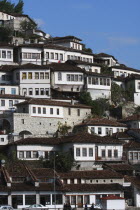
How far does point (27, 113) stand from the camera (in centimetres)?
8944

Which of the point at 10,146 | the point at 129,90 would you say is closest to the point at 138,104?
the point at 129,90

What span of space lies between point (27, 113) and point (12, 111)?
397 centimetres

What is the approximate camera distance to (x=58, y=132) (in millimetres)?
88500

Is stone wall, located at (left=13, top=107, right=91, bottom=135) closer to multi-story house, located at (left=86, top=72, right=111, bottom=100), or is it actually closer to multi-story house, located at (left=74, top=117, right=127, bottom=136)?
multi-story house, located at (left=74, top=117, right=127, bottom=136)

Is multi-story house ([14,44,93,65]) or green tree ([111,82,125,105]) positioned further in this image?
multi-story house ([14,44,93,65])

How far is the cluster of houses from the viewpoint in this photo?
73562 mm

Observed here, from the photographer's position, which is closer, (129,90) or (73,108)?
(73,108)

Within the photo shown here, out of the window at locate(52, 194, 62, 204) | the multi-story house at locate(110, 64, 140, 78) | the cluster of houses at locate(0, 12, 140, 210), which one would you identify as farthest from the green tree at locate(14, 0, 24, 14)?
the window at locate(52, 194, 62, 204)

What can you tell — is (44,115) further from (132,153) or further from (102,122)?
(132,153)

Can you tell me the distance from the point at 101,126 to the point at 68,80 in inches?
480

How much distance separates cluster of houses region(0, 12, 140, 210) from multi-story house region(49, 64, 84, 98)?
0.47 ft

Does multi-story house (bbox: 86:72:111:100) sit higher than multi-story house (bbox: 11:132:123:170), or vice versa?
multi-story house (bbox: 86:72:111:100)

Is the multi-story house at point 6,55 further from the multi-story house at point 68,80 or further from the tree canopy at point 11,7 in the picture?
the tree canopy at point 11,7

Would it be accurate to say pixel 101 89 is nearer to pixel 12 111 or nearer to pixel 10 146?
pixel 12 111
